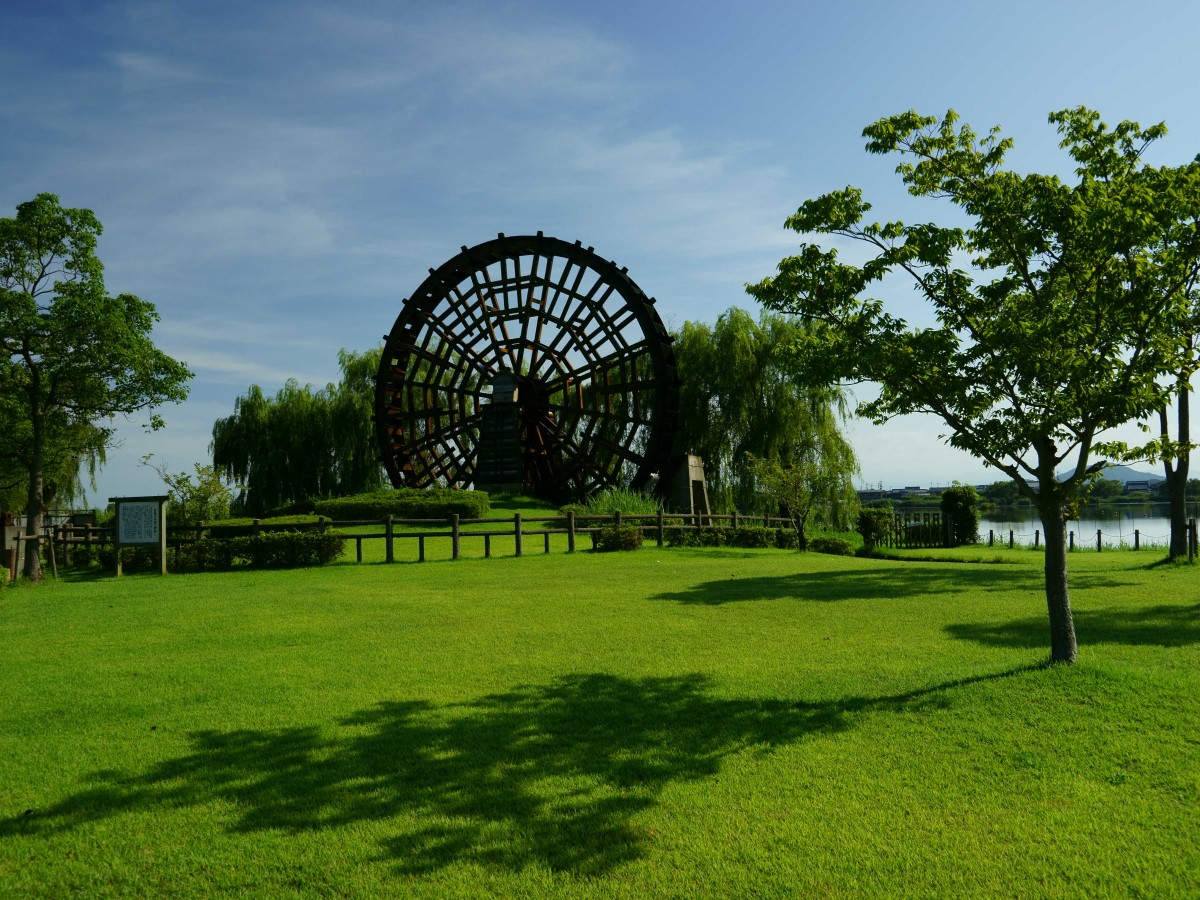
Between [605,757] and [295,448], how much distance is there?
97.0 feet

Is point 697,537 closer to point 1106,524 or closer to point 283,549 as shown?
point 283,549

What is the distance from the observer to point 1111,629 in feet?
26.3

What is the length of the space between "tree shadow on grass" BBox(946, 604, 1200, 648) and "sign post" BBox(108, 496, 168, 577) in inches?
490

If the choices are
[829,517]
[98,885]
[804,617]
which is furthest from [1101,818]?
[829,517]

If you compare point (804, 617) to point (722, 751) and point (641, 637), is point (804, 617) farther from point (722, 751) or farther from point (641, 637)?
point (722, 751)

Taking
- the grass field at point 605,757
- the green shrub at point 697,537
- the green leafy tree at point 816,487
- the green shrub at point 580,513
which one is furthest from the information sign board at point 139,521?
the green leafy tree at point 816,487

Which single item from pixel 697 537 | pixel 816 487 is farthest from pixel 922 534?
pixel 697 537

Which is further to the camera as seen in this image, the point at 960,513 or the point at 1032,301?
the point at 960,513

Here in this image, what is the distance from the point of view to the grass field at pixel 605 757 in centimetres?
355

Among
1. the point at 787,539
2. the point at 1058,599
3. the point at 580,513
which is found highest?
the point at 580,513

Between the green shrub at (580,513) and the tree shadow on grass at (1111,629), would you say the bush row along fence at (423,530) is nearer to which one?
the green shrub at (580,513)

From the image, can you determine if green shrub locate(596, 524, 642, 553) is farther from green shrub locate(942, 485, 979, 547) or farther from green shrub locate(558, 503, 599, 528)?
green shrub locate(942, 485, 979, 547)

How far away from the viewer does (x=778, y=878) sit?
136 inches

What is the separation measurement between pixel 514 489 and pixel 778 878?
2470 cm
